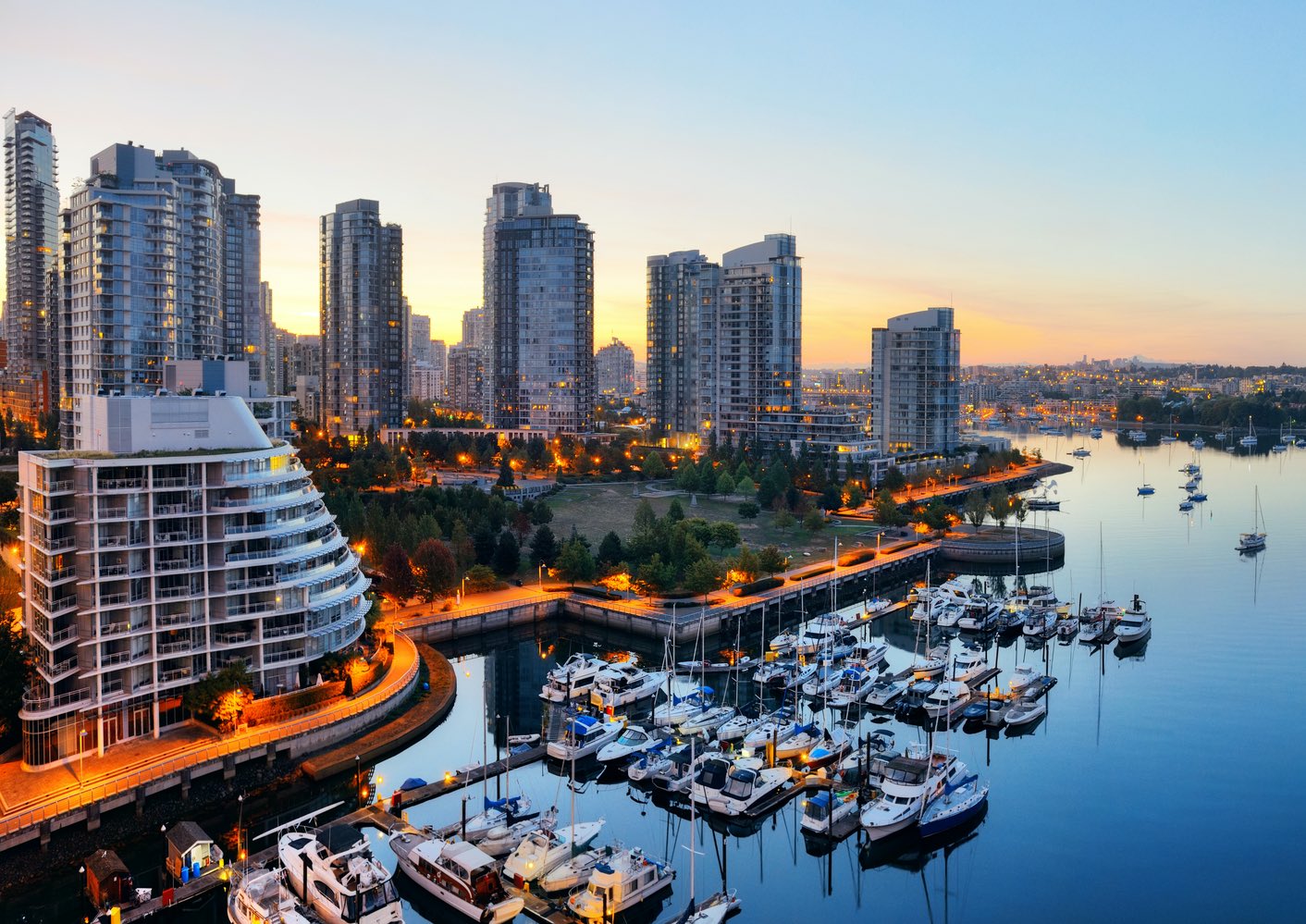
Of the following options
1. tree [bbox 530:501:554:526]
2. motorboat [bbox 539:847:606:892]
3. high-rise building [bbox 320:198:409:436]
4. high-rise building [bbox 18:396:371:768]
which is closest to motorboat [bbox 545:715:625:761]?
motorboat [bbox 539:847:606:892]

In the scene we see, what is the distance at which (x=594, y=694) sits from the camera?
3422 cm

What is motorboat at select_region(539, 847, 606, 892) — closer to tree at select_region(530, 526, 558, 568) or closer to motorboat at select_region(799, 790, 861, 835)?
motorboat at select_region(799, 790, 861, 835)

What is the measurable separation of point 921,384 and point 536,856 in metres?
84.5

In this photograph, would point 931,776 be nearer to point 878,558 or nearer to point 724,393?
point 878,558

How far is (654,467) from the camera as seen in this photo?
86.9 metres

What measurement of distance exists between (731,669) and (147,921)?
869 inches

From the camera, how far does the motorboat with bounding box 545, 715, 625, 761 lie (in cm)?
2911

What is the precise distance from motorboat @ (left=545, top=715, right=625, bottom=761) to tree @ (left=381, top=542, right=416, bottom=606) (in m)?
12.7

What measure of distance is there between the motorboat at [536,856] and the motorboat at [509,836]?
286 mm

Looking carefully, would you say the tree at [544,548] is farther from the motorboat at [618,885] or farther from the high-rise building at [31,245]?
the high-rise building at [31,245]

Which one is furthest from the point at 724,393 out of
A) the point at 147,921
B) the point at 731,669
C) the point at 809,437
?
the point at 147,921

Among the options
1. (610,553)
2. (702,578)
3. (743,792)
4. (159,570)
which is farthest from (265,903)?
(610,553)

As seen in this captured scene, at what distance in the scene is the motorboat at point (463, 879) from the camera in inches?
826

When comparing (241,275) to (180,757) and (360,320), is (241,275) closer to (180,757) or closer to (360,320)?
(360,320)
